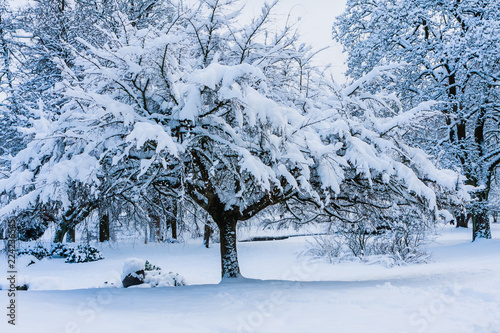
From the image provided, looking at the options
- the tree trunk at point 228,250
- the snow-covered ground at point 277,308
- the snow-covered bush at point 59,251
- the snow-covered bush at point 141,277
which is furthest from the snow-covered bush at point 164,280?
the snow-covered bush at point 59,251

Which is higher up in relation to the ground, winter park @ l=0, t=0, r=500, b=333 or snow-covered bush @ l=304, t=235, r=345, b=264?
winter park @ l=0, t=0, r=500, b=333

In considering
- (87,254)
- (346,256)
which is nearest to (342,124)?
(346,256)

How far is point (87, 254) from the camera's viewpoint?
13.3 meters

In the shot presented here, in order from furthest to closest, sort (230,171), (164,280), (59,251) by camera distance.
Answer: (59,251) → (164,280) → (230,171)

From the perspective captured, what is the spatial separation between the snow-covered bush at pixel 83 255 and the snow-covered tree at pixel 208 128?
24.3 feet

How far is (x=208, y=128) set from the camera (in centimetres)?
543

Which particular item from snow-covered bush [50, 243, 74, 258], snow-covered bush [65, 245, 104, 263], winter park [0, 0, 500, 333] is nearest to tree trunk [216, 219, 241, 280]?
winter park [0, 0, 500, 333]

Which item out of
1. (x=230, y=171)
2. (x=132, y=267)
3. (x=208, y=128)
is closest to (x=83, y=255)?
(x=132, y=267)

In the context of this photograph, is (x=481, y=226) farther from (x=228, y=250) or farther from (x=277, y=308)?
(x=277, y=308)

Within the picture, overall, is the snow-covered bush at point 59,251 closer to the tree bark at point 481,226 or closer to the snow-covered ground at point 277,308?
the snow-covered ground at point 277,308

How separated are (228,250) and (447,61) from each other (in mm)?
10730

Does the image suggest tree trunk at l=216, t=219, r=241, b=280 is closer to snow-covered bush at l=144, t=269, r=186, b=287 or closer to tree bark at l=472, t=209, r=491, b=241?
snow-covered bush at l=144, t=269, r=186, b=287

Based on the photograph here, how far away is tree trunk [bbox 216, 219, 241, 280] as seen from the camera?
7.03 meters

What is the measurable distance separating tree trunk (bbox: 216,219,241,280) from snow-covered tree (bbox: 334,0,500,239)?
7.49 metres
